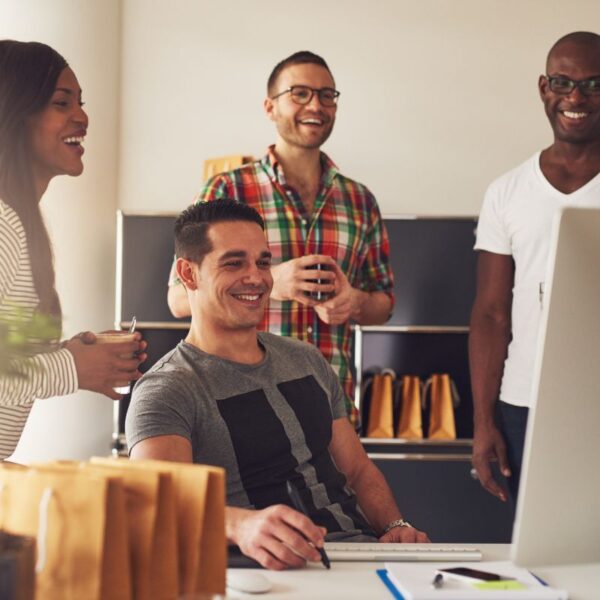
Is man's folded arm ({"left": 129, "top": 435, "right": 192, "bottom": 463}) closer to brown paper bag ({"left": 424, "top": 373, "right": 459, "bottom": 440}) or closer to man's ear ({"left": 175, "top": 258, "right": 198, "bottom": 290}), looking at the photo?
man's ear ({"left": 175, "top": 258, "right": 198, "bottom": 290})

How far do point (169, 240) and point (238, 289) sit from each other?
198cm

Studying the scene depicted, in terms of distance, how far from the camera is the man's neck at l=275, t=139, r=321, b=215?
3117 mm

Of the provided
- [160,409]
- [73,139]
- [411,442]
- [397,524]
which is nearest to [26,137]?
[73,139]

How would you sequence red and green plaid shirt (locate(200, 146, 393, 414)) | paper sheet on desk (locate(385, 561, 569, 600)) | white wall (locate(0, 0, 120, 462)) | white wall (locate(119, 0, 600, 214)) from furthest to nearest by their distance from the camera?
white wall (locate(119, 0, 600, 214)), white wall (locate(0, 0, 120, 462)), red and green plaid shirt (locate(200, 146, 393, 414)), paper sheet on desk (locate(385, 561, 569, 600))

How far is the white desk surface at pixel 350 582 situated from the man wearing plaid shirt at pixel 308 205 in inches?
58.9

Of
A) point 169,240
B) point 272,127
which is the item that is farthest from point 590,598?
point 272,127

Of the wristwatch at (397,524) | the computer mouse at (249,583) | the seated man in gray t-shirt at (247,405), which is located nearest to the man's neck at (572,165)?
the seated man in gray t-shirt at (247,405)

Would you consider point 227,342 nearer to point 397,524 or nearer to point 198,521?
point 397,524

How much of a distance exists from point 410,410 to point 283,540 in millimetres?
2675

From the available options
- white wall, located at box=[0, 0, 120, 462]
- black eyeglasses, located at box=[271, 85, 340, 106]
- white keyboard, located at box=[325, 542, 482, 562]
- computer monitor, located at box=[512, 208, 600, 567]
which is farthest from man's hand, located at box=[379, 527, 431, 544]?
white wall, located at box=[0, 0, 120, 462]

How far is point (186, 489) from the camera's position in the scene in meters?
1.16

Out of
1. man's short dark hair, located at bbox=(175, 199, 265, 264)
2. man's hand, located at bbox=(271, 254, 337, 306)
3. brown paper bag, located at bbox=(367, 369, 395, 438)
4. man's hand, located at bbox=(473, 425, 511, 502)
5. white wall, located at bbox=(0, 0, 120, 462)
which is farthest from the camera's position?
brown paper bag, located at bbox=(367, 369, 395, 438)

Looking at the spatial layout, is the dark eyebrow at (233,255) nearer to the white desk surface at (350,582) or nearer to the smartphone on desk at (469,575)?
the white desk surface at (350,582)

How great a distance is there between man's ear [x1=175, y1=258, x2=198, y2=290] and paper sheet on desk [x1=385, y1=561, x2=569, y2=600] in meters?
0.99
